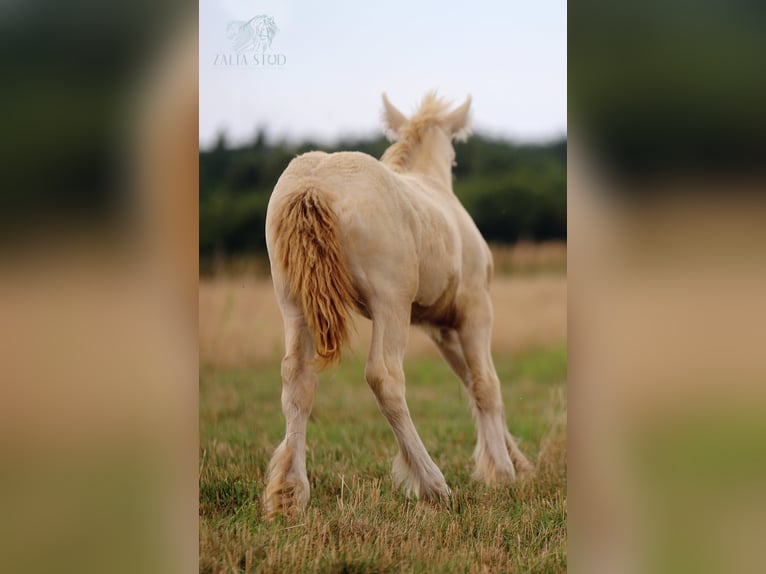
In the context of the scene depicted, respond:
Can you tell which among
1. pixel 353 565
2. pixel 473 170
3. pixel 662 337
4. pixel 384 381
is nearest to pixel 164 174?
pixel 384 381

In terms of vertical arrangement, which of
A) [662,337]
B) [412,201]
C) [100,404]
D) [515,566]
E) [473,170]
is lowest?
[515,566]

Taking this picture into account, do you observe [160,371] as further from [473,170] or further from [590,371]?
[473,170]

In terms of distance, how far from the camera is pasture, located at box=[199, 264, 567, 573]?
9.86ft

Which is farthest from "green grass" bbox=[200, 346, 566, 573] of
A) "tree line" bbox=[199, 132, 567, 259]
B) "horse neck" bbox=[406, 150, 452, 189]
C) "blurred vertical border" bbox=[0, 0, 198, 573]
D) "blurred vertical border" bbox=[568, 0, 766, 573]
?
"horse neck" bbox=[406, 150, 452, 189]

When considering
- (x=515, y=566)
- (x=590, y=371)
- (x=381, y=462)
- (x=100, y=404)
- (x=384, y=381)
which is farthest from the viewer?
(x=381, y=462)

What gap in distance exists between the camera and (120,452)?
2.64 meters

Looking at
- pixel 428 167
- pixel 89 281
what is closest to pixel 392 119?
pixel 428 167

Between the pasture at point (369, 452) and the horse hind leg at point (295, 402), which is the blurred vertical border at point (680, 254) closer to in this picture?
the pasture at point (369, 452)

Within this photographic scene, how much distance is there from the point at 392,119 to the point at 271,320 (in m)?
1.80

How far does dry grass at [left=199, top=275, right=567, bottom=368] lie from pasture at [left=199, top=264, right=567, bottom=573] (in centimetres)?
1

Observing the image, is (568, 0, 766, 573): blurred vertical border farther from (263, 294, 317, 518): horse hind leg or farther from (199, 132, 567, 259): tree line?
(263, 294, 317, 518): horse hind leg

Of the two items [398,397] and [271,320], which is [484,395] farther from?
[271,320]

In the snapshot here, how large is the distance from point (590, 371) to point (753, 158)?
1014 mm

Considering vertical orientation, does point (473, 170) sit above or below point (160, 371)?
above
